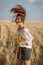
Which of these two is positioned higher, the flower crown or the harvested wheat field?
the flower crown

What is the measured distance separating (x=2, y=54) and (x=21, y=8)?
2.01 metres

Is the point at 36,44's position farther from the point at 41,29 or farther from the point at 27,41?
the point at 27,41

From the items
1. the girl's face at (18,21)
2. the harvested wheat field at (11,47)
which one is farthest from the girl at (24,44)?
the harvested wheat field at (11,47)

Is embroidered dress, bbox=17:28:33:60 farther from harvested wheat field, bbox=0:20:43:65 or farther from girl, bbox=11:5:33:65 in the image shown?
harvested wheat field, bbox=0:20:43:65

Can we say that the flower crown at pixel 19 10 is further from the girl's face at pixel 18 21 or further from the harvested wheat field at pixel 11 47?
the harvested wheat field at pixel 11 47

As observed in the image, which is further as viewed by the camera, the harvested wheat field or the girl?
the harvested wheat field

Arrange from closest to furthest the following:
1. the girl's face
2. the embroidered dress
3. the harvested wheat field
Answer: the embroidered dress, the girl's face, the harvested wheat field

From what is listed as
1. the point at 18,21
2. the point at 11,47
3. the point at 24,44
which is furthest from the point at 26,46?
the point at 11,47

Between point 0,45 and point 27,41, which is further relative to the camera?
point 0,45

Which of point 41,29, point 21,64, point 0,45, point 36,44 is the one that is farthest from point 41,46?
point 21,64

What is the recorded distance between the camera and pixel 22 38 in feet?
16.5

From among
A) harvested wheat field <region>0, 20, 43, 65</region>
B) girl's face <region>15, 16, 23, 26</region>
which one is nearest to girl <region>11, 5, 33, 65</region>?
girl's face <region>15, 16, 23, 26</region>

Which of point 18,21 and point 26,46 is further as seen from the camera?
point 18,21

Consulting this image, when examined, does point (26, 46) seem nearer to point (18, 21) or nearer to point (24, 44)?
point (24, 44)
